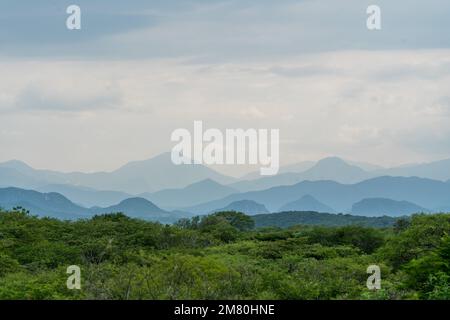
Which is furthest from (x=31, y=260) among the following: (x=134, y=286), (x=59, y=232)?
(x=134, y=286)

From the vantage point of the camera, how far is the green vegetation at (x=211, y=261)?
23.3 metres

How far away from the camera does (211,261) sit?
96.7 ft

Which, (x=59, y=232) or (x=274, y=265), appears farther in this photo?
(x=59, y=232)

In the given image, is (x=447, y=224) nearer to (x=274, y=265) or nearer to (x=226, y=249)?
(x=274, y=265)

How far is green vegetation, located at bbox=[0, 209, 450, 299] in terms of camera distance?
A: 23.3 meters

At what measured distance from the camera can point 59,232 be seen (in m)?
54.6

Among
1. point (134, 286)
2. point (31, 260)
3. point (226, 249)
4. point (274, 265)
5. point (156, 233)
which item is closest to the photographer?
point (134, 286)
